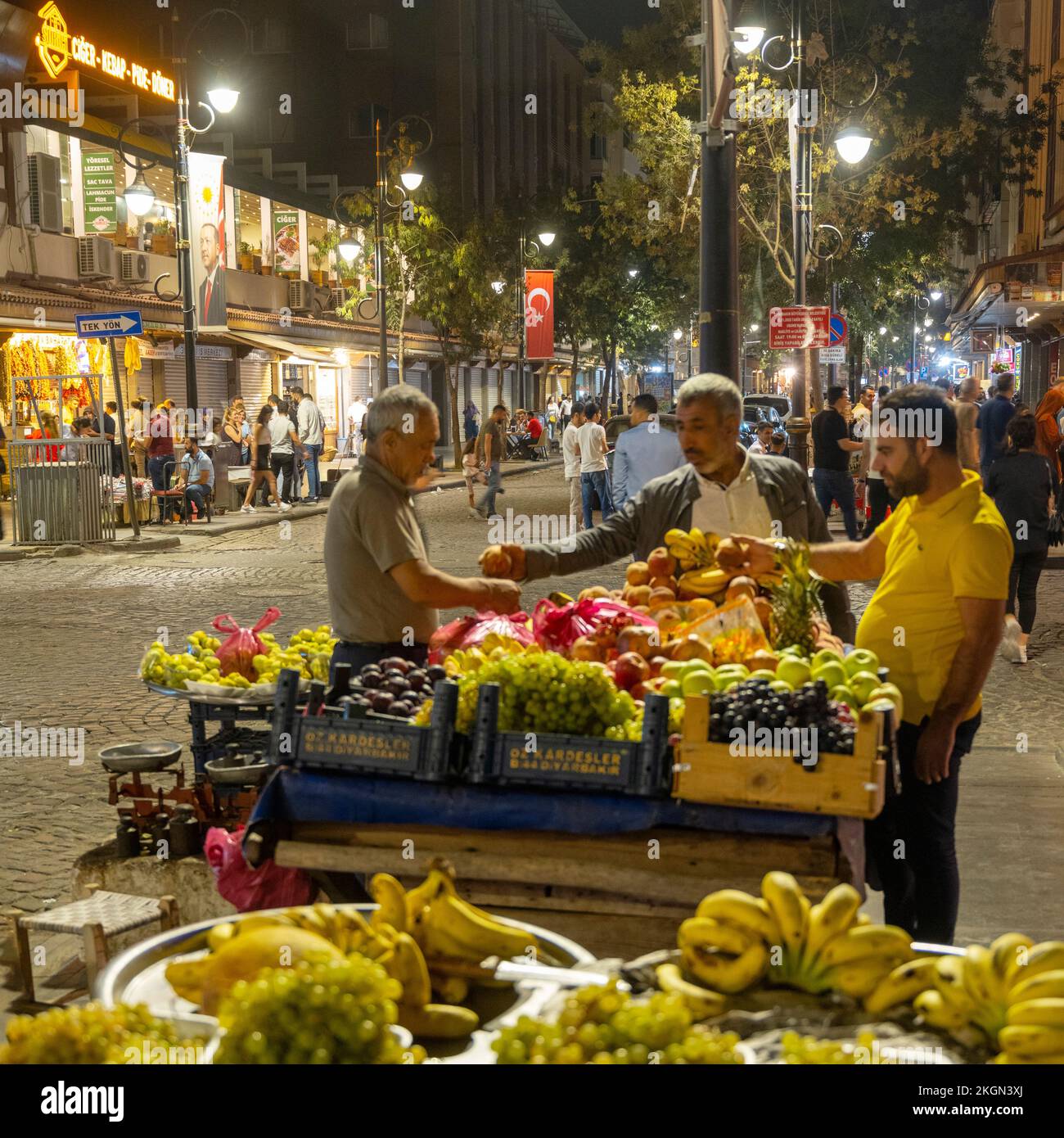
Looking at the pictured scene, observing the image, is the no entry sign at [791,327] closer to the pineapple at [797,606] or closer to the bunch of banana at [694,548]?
the bunch of banana at [694,548]

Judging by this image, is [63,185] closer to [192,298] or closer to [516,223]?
[192,298]

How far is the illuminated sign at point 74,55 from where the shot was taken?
2661 cm

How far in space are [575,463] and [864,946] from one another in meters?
17.7

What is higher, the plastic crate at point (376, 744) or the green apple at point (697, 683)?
the green apple at point (697, 683)

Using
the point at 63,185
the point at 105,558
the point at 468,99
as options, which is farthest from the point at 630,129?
the point at 468,99

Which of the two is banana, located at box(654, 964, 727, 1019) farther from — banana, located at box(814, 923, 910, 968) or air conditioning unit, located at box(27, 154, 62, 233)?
air conditioning unit, located at box(27, 154, 62, 233)

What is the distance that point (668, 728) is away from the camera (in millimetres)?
3711

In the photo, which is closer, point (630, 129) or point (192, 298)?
point (192, 298)

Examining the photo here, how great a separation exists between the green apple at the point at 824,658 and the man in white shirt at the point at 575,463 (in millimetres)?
15276

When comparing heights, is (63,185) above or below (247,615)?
above

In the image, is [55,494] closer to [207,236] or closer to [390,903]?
[207,236]

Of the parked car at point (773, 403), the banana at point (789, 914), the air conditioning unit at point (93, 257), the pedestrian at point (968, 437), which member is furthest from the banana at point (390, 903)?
the parked car at point (773, 403)
